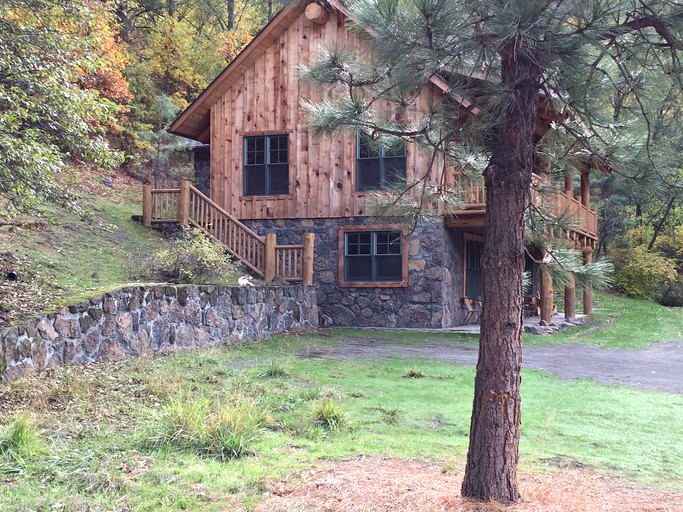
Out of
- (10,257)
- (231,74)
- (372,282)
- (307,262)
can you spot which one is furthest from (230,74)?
(10,257)

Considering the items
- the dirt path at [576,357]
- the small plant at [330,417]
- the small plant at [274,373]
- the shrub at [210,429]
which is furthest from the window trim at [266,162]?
the shrub at [210,429]

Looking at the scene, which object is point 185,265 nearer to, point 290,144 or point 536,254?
point 290,144

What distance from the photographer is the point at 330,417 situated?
20.3 ft

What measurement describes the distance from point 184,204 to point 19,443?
461 inches

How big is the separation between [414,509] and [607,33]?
333 cm

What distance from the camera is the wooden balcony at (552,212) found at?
525cm

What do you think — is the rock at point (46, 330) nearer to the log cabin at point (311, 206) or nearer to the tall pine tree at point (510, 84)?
the tall pine tree at point (510, 84)

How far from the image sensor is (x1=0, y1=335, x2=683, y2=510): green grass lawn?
4.40 meters

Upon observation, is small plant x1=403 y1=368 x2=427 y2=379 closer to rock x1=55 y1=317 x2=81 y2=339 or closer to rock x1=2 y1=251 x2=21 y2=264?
rock x1=55 y1=317 x2=81 y2=339

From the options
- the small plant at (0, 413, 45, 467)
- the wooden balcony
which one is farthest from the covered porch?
the small plant at (0, 413, 45, 467)

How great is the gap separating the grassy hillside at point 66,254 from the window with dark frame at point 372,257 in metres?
4.76

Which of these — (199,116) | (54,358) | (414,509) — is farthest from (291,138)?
(414,509)

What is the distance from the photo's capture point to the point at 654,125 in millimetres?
4863

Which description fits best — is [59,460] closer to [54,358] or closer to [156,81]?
[54,358]
